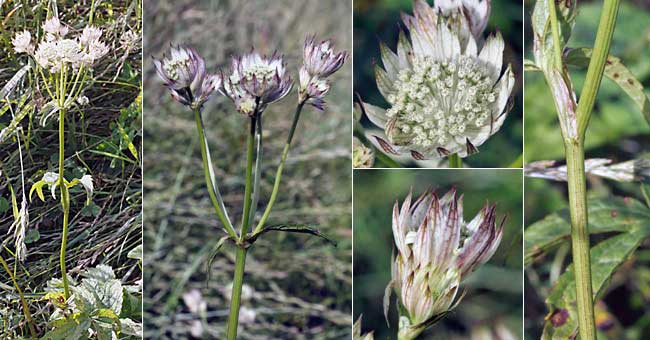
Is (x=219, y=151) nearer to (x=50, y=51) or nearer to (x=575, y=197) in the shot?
(x=50, y=51)

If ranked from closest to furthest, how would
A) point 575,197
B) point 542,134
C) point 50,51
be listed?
1. point 575,197
2. point 50,51
3. point 542,134

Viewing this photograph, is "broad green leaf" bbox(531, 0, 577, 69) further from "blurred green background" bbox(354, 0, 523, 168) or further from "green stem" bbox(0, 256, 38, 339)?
"green stem" bbox(0, 256, 38, 339)

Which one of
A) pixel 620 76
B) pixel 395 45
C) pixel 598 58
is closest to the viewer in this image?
pixel 598 58

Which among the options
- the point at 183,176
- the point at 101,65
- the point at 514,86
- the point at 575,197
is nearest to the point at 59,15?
the point at 101,65

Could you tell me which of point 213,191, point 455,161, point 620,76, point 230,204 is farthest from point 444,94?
point 230,204

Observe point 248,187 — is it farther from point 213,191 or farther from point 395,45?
point 395,45

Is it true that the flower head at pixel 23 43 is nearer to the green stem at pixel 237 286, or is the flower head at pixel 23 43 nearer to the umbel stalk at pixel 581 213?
the green stem at pixel 237 286
